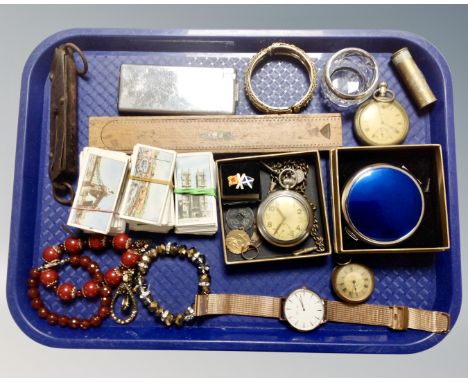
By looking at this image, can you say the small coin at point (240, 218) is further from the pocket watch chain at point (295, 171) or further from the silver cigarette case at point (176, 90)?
the silver cigarette case at point (176, 90)

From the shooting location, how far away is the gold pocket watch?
1.56 meters

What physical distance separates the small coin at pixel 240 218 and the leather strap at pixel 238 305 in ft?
0.79

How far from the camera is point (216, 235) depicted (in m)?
1.61

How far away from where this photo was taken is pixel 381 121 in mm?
1565

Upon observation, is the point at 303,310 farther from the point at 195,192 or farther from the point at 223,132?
the point at 223,132

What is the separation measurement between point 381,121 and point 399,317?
67 cm

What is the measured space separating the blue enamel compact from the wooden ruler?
20 cm

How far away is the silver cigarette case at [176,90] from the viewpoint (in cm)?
159

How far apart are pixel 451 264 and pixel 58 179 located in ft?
4.58

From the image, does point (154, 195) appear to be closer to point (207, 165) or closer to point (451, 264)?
point (207, 165)

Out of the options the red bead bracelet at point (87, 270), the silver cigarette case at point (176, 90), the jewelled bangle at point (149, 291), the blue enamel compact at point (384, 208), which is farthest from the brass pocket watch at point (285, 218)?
the red bead bracelet at point (87, 270)

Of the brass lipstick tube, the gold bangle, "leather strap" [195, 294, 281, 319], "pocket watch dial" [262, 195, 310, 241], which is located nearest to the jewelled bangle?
"leather strap" [195, 294, 281, 319]

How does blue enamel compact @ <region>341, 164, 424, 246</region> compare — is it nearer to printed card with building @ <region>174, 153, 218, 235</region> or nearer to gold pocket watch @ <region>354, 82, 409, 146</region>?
gold pocket watch @ <region>354, 82, 409, 146</region>

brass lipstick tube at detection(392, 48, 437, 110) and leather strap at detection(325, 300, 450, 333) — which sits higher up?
brass lipstick tube at detection(392, 48, 437, 110)
